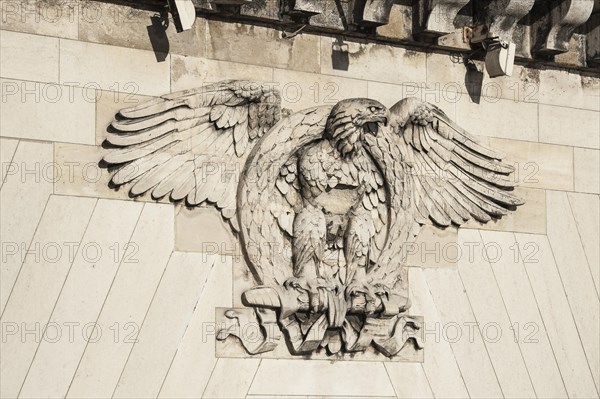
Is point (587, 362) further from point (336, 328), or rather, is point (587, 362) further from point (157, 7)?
point (157, 7)

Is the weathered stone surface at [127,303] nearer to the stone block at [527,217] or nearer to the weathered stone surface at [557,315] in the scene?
the stone block at [527,217]

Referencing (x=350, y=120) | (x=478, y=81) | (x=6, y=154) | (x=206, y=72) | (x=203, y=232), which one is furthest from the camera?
(x=478, y=81)

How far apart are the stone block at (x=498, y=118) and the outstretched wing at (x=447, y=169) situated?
0.79 feet

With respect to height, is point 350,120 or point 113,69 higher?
point 113,69

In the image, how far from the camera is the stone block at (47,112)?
12188 mm

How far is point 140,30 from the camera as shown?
42.0 feet

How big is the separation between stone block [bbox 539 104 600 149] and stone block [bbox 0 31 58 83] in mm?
4544

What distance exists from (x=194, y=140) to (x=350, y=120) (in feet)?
4.05

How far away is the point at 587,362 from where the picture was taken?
48.1 ft

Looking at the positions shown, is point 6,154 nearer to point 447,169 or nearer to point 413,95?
point 413,95

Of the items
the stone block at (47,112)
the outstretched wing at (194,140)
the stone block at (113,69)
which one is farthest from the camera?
the outstretched wing at (194,140)

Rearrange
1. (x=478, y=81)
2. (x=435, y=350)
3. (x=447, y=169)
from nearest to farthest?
(x=435, y=350) < (x=447, y=169) < (x=478, y=81)

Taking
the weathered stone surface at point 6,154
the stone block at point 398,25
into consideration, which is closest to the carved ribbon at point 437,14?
the stone block at point 398,25

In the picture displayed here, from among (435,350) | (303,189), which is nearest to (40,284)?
(303,189)
